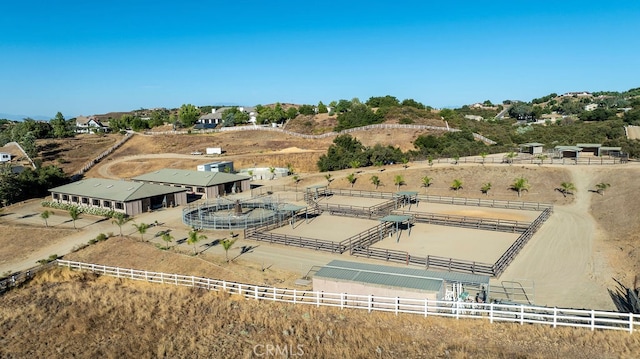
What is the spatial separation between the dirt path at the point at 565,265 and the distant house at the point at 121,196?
121 feet

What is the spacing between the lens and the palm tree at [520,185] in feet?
161

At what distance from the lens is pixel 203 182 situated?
179ft

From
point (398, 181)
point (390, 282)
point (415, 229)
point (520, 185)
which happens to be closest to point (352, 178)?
point (398, 181)

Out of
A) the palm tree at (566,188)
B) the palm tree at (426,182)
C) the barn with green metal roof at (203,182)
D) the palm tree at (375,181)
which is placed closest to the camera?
the palm tree at (566,188)

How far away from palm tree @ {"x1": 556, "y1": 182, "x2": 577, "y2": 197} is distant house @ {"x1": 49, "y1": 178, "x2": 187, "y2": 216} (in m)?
42.5

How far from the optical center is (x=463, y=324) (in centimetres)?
1684

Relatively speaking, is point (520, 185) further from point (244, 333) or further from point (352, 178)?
point (244, 333)

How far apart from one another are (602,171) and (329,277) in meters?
46.0

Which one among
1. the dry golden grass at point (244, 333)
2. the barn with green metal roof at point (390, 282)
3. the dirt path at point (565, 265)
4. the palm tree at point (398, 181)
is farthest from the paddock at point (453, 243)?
the palm tree at point (398, 181)

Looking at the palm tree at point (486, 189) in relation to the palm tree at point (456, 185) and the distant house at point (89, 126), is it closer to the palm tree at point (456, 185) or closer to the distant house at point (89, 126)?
the palm tree at point (456, 185)

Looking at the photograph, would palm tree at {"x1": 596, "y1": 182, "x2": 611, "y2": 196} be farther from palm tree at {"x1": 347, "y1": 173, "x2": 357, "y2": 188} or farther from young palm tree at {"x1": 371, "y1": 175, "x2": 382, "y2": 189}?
palm tree at {"x1": 347, "y1": 173, "x2": 357, "y2": 188}

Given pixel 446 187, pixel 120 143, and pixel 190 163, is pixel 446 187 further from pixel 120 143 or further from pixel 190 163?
pixel 120 143

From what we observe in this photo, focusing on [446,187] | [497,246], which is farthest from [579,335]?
[446,187]

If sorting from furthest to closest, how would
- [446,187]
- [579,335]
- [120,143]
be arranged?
[120,143] → [446,187] → [579,335]
